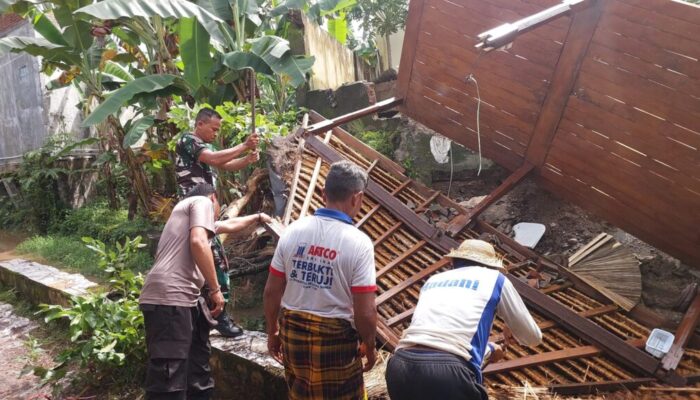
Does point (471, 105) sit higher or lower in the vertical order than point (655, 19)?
lower

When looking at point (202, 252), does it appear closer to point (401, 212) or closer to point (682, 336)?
point (401, 212)

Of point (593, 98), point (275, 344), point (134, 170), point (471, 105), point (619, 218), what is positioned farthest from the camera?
point (134, 170)

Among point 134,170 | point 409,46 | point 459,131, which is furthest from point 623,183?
point 134,170

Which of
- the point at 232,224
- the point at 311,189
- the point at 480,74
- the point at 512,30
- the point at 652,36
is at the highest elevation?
the point at 652,36

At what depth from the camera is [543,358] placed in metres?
2.93

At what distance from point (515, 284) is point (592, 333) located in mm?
Result: 604

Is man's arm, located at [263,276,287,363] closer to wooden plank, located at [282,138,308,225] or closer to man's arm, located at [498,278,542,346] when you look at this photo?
man's arm, located at [498,278,542,346]

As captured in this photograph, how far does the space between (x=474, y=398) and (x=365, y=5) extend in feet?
36.3

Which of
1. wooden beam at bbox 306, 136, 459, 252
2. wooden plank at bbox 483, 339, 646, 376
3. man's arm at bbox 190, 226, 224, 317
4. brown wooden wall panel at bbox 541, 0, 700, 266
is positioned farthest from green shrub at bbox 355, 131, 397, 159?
man's arm at bbox 190, 226, 224, 317

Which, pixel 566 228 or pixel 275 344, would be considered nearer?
pixel 275 344

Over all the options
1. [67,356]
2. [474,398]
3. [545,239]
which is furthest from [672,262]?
[67,356]

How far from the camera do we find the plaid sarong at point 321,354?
6.36 ft

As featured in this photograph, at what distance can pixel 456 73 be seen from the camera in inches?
187

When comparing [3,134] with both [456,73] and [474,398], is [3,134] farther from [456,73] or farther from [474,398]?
[474,398]
